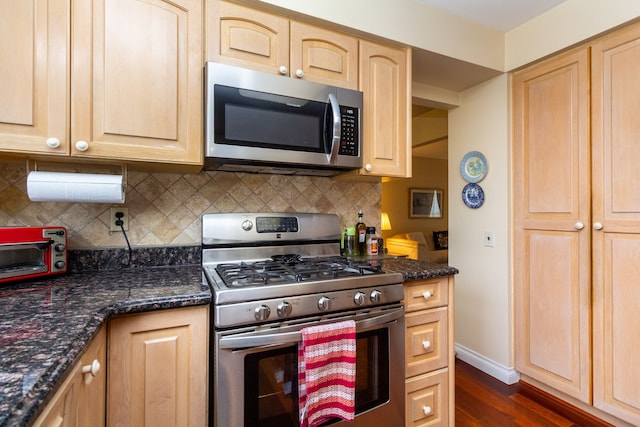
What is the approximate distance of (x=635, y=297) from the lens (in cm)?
163

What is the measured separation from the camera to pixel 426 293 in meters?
1.55

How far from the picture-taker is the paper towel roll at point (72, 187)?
1.22m

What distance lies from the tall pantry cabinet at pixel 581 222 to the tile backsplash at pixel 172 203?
1.23m

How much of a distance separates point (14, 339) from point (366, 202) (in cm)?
179

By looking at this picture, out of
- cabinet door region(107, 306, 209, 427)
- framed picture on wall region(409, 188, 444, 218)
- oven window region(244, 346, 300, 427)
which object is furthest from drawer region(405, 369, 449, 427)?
framed picture on wall region(409, 188, 444, 218)

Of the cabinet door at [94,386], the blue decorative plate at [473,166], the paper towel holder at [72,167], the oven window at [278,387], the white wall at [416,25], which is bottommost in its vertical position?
the oven window at [278,387]

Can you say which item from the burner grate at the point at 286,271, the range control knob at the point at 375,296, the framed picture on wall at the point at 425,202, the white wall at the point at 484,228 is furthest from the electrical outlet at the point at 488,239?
the framed picture on wall at the point at 425,202

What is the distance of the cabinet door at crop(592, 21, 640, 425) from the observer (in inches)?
64.1

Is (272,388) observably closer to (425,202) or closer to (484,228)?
(484,228)

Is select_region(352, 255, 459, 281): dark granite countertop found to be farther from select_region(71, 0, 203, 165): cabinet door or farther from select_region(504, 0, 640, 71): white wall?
select_region(504, 0, 640, 71): white wall

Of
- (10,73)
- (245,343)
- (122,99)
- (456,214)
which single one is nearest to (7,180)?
(10,73)

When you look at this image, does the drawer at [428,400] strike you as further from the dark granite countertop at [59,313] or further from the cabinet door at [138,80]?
the cabinet door at [138,80]

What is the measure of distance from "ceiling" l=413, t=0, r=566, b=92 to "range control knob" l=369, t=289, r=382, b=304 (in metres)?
1.46

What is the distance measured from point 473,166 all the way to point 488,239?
57cm
